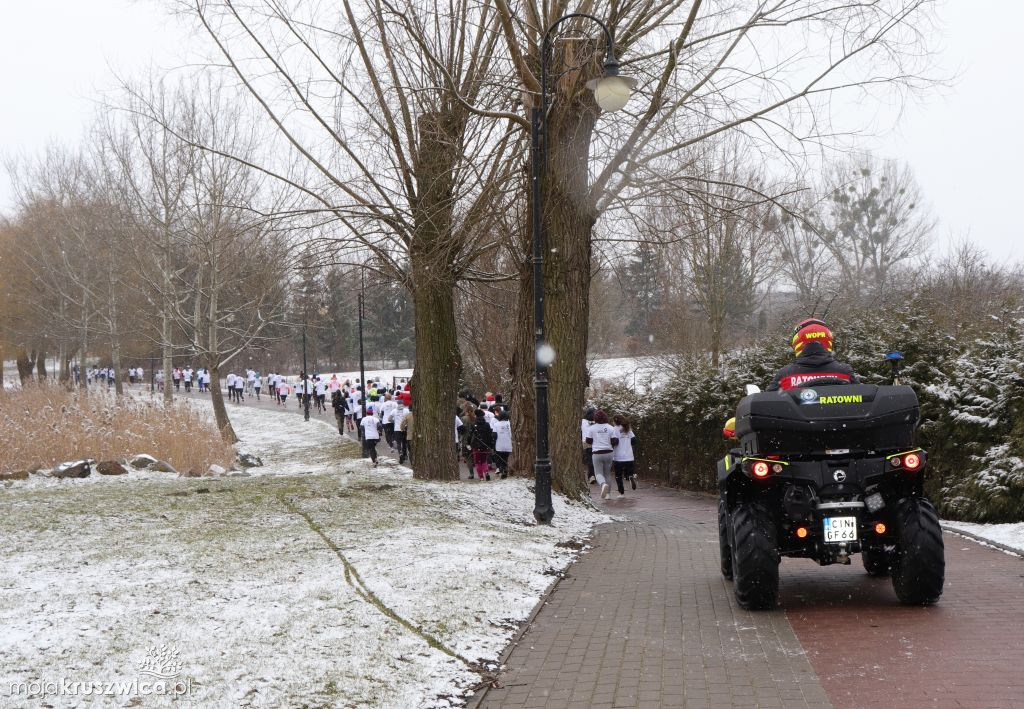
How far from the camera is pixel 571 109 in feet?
46.9

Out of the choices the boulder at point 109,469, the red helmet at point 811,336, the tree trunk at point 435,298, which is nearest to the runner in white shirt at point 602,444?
the tree trunk at point 435,298

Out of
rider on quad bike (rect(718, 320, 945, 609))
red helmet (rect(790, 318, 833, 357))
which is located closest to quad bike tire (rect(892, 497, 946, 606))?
rider on quad bike (rect(718, 320, 945, 609))

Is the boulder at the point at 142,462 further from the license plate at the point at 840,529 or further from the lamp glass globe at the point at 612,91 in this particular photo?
the license plate at the point at 840,529

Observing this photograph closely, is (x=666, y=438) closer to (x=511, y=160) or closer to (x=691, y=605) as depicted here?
(x=511, y=160)

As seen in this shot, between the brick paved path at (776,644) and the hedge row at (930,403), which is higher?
the hedge row at (930,403)

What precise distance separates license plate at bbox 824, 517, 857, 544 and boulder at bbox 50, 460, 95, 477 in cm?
1232

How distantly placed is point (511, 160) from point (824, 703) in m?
11.3

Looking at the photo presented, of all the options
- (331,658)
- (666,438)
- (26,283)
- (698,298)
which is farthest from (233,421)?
(331,658)

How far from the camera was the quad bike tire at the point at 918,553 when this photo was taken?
711 centimetres

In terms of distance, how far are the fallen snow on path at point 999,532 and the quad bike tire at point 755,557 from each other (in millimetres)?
4143

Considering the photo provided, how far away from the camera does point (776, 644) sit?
6559 mm

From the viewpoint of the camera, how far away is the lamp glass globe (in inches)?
455

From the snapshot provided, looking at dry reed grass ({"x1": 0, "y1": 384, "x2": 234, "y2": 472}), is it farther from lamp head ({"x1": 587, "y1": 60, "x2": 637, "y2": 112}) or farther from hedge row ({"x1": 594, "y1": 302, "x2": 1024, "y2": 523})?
lamp head ({"x1": 587, "y1": 60, "x2": 637, "y2": 112})

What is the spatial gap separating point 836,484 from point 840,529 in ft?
1.05
